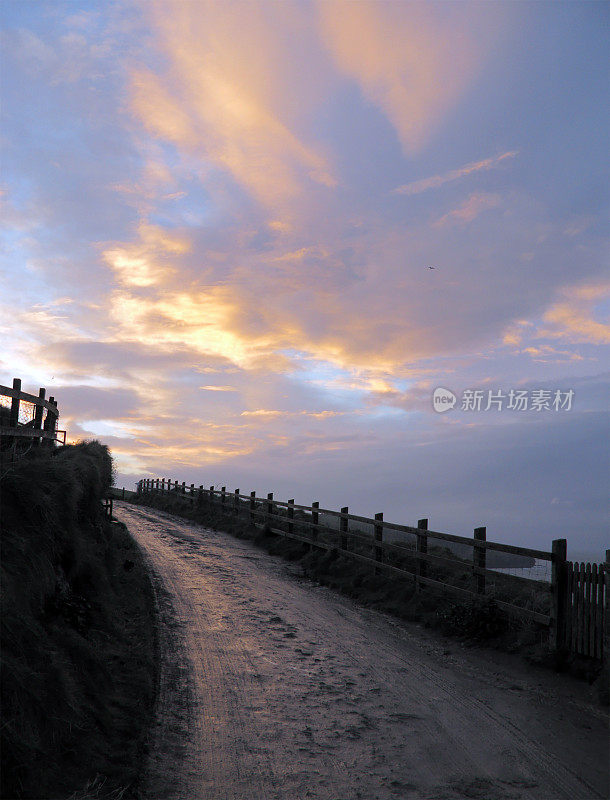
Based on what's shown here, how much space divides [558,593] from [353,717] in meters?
3.88

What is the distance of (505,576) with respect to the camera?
9.42 m

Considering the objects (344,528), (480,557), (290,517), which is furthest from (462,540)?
(290,517)

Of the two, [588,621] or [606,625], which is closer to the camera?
[606,625]

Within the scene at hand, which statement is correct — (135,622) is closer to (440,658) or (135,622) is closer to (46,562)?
(46,562)

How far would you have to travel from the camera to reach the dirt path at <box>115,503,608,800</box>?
190 inches

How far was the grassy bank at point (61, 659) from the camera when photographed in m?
4.21

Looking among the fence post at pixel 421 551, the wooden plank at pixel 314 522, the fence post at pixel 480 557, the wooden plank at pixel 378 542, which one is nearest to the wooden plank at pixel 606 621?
the fence post at pixel 480 557

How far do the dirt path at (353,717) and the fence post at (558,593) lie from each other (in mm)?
652

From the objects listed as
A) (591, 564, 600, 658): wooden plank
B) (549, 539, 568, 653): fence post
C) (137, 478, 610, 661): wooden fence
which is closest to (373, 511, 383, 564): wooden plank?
(137, 478, 610, 661): wooden fence

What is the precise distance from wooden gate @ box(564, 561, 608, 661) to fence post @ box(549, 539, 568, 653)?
0.06m

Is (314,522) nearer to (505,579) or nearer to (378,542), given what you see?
(378,542)

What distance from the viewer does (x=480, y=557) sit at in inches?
393

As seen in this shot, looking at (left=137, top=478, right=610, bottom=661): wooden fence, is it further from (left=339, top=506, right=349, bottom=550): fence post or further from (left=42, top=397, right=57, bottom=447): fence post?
(left=42, top=397, right=57, bottom=447): fence post

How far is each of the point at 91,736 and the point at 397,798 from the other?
270 centimetres
